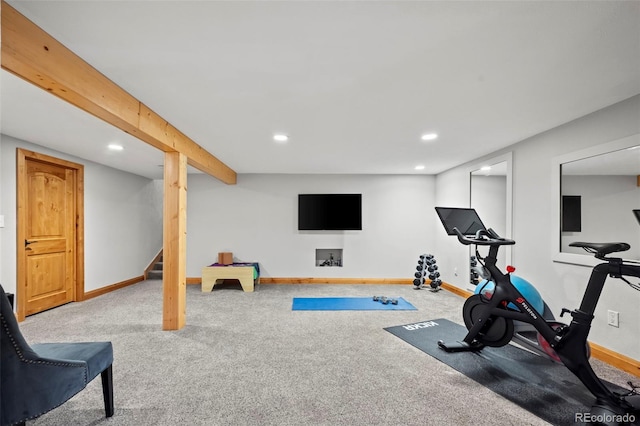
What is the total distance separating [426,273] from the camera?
5.57 m

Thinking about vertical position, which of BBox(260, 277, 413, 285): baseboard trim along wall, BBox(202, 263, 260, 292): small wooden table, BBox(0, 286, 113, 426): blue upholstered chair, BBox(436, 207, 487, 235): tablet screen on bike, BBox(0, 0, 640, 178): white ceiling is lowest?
BBox(260, 277, 413, 285): baseboard trim along wall

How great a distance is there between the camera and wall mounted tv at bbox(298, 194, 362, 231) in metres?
5.79

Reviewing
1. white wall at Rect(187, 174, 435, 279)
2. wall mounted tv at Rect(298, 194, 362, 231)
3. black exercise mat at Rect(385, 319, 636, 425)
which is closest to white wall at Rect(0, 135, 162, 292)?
white wall at Rect(187, 174, 435, 279)

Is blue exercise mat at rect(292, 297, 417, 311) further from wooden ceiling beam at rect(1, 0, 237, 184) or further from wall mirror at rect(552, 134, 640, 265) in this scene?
wooden ceiling beam at rect(1, 0, 237, 184)

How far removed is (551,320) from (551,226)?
43.0 inches

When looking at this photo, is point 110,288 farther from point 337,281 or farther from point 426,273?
point 426,273

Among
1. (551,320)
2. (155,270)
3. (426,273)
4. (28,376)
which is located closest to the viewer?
(28,376)

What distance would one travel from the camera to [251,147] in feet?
12.4

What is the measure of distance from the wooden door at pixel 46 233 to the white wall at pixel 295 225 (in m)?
1.88

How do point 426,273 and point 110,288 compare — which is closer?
A: point 110,288

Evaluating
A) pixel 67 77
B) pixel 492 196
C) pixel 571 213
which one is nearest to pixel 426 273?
pixel 492 196

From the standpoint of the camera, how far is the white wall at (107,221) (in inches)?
132

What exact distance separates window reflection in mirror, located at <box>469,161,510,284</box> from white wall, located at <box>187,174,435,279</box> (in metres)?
1.32

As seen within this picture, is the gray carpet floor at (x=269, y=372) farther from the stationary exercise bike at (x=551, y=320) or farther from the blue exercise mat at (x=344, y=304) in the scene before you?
the stationary exercise bike at (x=551, y=320)
